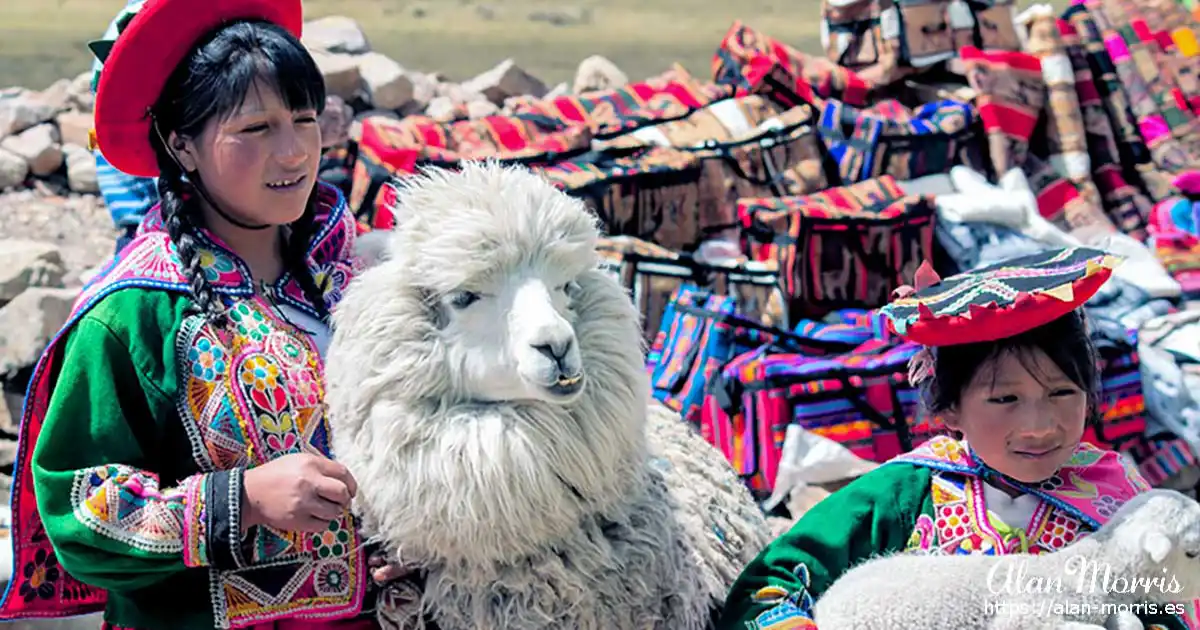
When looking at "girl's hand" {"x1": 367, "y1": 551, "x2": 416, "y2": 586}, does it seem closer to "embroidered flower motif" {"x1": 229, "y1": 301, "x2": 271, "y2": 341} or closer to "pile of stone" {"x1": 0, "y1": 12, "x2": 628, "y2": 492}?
"embroidered flower motif" {"x1": 229, "y1": 301, "x2": 271, "y2": 341}

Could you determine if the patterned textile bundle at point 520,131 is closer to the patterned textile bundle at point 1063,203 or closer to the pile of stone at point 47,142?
the patterned textile bundle at point 1063,203

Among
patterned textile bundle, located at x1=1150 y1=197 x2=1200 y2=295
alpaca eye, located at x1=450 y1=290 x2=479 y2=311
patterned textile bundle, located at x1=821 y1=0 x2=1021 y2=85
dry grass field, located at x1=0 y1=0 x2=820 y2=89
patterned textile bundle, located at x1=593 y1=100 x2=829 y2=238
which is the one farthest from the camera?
dry grass field, located at x1=0 y1=0 x2=820 y2=89

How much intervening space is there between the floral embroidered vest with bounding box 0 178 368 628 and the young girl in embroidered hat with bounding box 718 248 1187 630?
617 millimetres

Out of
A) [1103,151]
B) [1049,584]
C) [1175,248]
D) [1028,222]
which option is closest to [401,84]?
[1028,222]

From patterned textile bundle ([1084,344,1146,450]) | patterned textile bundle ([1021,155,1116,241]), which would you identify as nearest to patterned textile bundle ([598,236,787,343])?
patterned textile bundle ([1084,344,1146,450])

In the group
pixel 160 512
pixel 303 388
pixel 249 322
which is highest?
pixel 249 322

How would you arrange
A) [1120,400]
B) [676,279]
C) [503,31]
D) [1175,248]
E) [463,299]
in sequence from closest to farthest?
[463,299] < [1120,400] < [676,279] < [1175,248] < [503,31]

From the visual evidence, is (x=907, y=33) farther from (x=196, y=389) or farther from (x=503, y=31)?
(x=503, y=31)

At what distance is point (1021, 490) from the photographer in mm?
1860

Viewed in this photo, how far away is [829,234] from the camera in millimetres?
4426

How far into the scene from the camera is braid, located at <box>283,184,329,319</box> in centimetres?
198

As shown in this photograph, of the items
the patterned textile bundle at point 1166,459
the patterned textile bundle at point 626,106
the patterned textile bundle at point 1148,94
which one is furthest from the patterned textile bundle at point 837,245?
the patterned textile bundle at point 1148,94

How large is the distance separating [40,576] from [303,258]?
0.61 metres

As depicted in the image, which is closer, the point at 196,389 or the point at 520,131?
the point at 196,389
